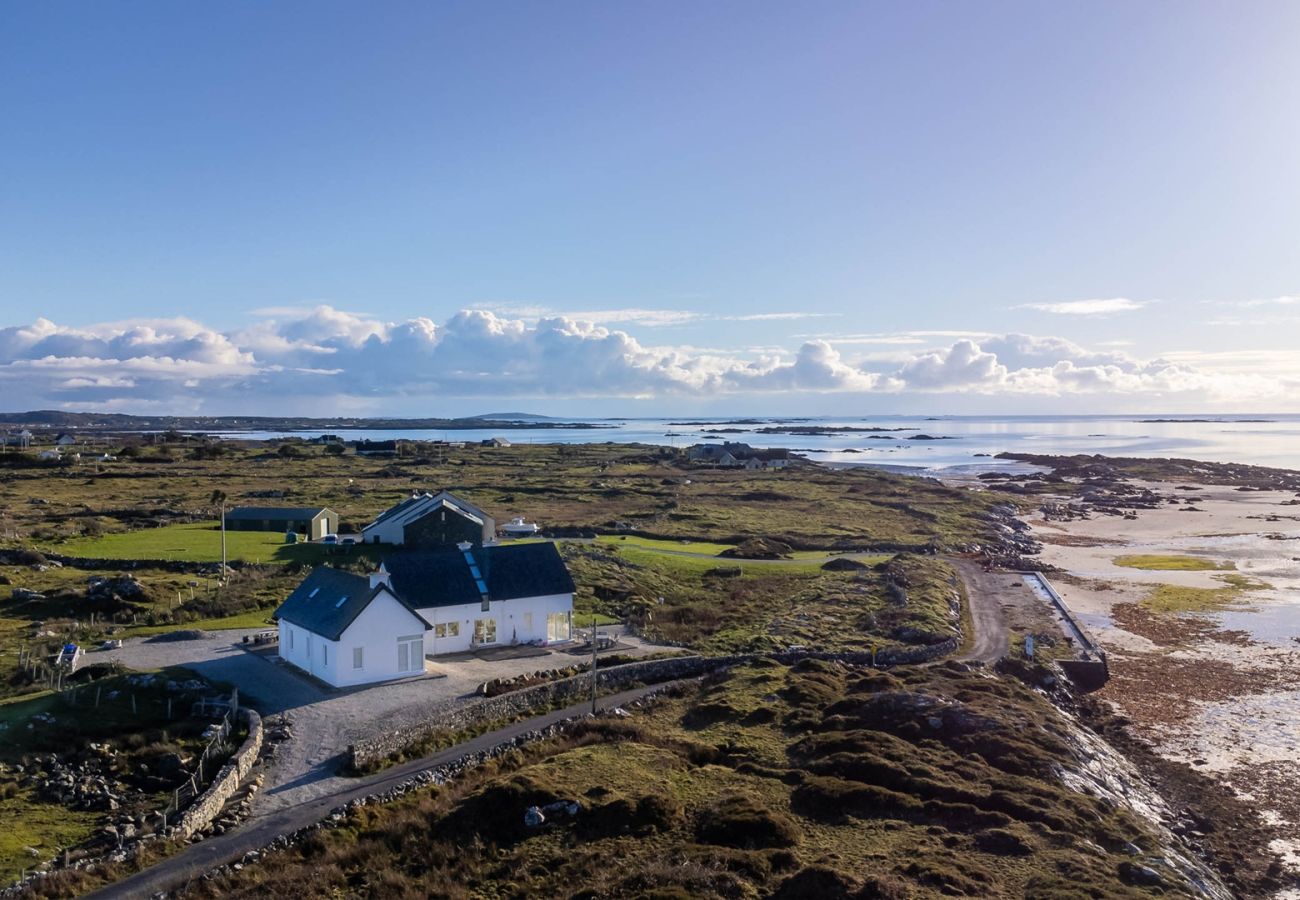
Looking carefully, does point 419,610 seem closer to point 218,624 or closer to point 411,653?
point 411,653

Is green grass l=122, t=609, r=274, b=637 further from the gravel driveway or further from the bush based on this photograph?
the bush

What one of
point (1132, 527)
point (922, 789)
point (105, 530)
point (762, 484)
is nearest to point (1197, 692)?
point (922, 789)

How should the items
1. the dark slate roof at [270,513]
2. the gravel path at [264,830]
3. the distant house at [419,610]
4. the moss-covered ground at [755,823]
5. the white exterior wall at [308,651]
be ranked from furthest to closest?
the dark slate roof at [270,513] < the distant house at [419,610] < the white exterior wall at [308,651] < the moss-covered ground at [755,823] < the gravel path at [264,830]

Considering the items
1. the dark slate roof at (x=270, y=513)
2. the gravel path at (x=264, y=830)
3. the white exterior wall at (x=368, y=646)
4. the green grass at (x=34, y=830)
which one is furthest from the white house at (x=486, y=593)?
the dark slate roof at (x=270, y=513)

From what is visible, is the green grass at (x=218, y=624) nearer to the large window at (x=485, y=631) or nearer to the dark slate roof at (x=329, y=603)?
the dark slate roof at (x=329, y=603)

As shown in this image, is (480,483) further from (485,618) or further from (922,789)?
(922,789)

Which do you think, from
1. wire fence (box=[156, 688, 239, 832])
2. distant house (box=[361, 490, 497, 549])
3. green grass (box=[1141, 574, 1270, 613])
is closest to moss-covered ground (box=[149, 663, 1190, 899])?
wire fence (box=[156, 688, 239, 832])
